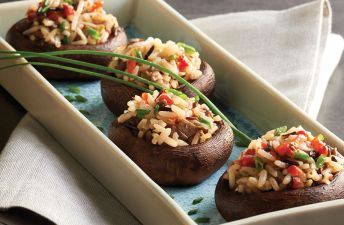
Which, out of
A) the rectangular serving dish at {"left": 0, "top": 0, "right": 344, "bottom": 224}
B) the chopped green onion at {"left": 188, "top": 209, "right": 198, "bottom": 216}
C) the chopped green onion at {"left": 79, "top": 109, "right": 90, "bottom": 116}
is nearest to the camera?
the rectangular serving dish at {"left": 0, "top": 0, "right": 344, "bottom": 224}

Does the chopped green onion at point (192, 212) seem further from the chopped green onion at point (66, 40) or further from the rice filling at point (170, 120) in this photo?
the chopped green onion at point (66, 40)

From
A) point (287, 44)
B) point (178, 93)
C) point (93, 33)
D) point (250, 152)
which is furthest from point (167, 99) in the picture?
point (287, 44)

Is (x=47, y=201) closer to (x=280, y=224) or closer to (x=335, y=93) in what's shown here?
(x=280, y=224)

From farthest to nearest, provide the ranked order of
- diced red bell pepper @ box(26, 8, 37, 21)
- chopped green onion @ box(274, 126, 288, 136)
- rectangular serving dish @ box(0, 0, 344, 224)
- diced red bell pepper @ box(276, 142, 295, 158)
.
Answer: diced red bell pepper @ box(26, 8, 37, 21)
chopped green onion @ box(274, 126, 288, 136)
diced red bell pepper @ box(276, 142, 295, 158)
rectangular serving dish @ box(0, 0, 344, 224)

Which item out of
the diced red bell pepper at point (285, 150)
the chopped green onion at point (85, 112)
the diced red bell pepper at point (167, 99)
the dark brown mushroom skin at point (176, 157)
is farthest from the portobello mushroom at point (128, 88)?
the diced red bell pepper at point (285, 150)

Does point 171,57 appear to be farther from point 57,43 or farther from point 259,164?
point 259,164

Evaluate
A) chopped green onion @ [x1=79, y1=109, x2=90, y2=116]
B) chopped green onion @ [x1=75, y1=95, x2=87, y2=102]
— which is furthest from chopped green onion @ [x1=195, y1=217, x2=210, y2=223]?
chopped green onion @ [x1=75, y1=95, x2=87, y2=102]

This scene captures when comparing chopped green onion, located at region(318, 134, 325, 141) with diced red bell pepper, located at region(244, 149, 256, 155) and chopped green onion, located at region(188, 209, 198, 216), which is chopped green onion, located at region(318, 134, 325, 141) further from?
chopped green onion, located at region(188, 209, 198, 216)
